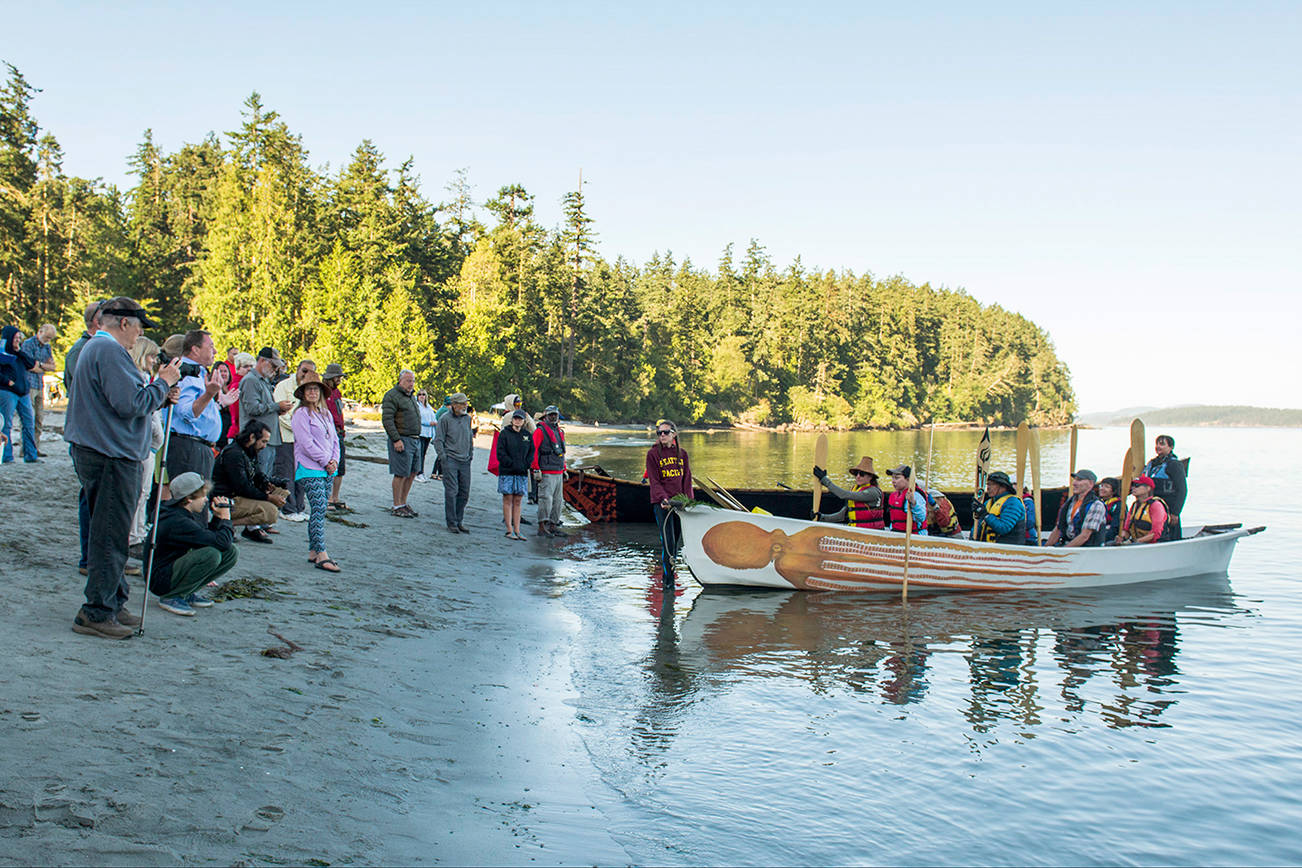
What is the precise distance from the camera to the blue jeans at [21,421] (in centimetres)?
1180

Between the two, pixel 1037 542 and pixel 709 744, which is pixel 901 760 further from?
pixel 1037 542

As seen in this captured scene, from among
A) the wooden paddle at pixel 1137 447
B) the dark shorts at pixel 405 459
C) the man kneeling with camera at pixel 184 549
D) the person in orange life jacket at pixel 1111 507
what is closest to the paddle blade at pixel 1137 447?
the wooden paddle at pixel 1137 447

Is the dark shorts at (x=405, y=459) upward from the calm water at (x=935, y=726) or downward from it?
upward

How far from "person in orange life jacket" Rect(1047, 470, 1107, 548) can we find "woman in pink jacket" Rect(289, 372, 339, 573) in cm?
1089

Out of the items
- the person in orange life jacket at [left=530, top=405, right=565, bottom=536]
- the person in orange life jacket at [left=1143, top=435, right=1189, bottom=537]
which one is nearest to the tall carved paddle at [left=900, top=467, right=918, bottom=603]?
the person in orange life jacket at [left=1143, top=435, right=1189, bottom=537]

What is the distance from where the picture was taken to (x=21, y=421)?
12172 millimetres

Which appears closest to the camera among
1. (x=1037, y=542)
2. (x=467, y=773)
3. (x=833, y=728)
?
(x=467, y=773)

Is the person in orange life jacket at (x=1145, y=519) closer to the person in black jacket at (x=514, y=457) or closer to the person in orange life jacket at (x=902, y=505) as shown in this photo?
the person in orange life jacket at (x=902, y=505)

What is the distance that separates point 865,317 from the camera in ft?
373

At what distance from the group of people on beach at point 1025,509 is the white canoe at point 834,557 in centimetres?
43

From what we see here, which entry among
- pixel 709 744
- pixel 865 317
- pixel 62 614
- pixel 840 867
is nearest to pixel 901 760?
pixel 709 744

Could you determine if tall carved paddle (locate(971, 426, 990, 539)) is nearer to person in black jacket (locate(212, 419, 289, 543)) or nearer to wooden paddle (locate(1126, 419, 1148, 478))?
wooden paddle (locate(1126, 419, 1148, 478))

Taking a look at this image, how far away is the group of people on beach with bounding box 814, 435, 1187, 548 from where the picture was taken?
12.7 m

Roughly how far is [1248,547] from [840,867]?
21.7m
